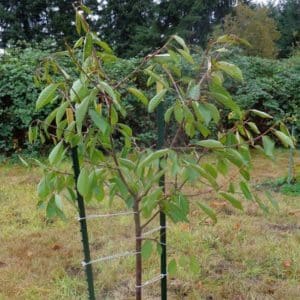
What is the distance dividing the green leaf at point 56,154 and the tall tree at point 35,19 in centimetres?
2413

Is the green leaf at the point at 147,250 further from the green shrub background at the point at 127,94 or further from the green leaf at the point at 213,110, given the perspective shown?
the green shrub background at the point at 127,94

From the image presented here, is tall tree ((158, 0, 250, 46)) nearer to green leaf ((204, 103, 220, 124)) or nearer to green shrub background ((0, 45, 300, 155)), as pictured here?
green shrub background ((0, 45, 300, 155))

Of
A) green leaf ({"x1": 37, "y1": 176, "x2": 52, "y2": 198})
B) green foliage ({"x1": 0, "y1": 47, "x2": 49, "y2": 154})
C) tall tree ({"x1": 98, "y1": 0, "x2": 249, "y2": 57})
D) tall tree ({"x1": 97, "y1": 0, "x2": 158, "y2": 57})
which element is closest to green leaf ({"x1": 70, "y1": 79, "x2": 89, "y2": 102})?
green leaf ({"x1": 37, "y1": 176, "x2": 52, "y2": 198})

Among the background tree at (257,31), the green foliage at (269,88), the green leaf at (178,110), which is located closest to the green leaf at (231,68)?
the green leaf at (178,110)

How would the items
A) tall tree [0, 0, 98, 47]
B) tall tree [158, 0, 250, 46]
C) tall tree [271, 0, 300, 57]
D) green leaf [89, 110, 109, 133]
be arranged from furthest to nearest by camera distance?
tall tree [271, 0, 300, 57]
tall tree [158, 0, 250, 46]
tall tree [0, 0, 98, 47]
green leaf [89, 110, 109, 133]

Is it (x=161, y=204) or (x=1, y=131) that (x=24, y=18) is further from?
(x=161, y=204)

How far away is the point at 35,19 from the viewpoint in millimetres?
26266

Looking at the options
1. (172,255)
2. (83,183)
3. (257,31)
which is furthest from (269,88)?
(257,31)

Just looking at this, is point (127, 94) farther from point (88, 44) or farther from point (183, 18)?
point (183, 18)

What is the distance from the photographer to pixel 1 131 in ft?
20.0

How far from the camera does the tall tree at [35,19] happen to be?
80.9ft

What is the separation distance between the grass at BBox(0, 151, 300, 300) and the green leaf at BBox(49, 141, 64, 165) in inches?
54.2

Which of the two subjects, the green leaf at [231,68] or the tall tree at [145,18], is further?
the tall tree at [145,18]

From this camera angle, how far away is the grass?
8.22 feet
